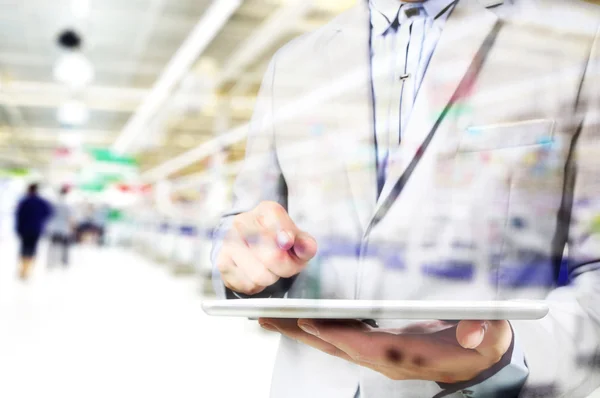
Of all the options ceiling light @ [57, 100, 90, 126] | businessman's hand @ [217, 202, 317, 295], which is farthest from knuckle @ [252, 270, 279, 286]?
ceiling light @ [57, 100, 90, 126]

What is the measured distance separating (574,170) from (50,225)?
844cm

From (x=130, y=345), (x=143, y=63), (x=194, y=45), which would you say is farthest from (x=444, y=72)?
(x=143, y=63)

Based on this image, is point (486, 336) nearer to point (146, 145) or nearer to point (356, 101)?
point (356, 101)

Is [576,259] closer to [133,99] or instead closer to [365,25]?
[365,25]

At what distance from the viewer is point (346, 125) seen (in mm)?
1277

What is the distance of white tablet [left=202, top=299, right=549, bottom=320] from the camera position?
0.88 metres

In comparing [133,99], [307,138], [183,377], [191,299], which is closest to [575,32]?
[307,138]

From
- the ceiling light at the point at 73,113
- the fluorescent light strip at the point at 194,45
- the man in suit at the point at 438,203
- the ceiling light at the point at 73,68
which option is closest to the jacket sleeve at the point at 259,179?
the man in suit at the point at 438,203

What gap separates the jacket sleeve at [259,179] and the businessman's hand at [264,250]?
0.03 metres

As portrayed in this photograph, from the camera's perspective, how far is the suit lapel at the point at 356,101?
44.7 inches

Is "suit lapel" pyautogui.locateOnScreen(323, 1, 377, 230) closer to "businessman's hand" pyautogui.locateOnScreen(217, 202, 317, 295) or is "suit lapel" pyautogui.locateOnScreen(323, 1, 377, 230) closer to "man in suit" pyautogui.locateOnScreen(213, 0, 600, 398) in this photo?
"man in suit" pyautogui.locateOnScreen(213, 0, 600, 398)

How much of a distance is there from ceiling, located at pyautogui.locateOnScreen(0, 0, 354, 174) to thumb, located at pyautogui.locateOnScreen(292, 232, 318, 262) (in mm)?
398

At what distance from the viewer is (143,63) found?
12.1 ft

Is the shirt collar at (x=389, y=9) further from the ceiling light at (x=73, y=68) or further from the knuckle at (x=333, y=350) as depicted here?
the ceiling light at (x=73, y=68)
